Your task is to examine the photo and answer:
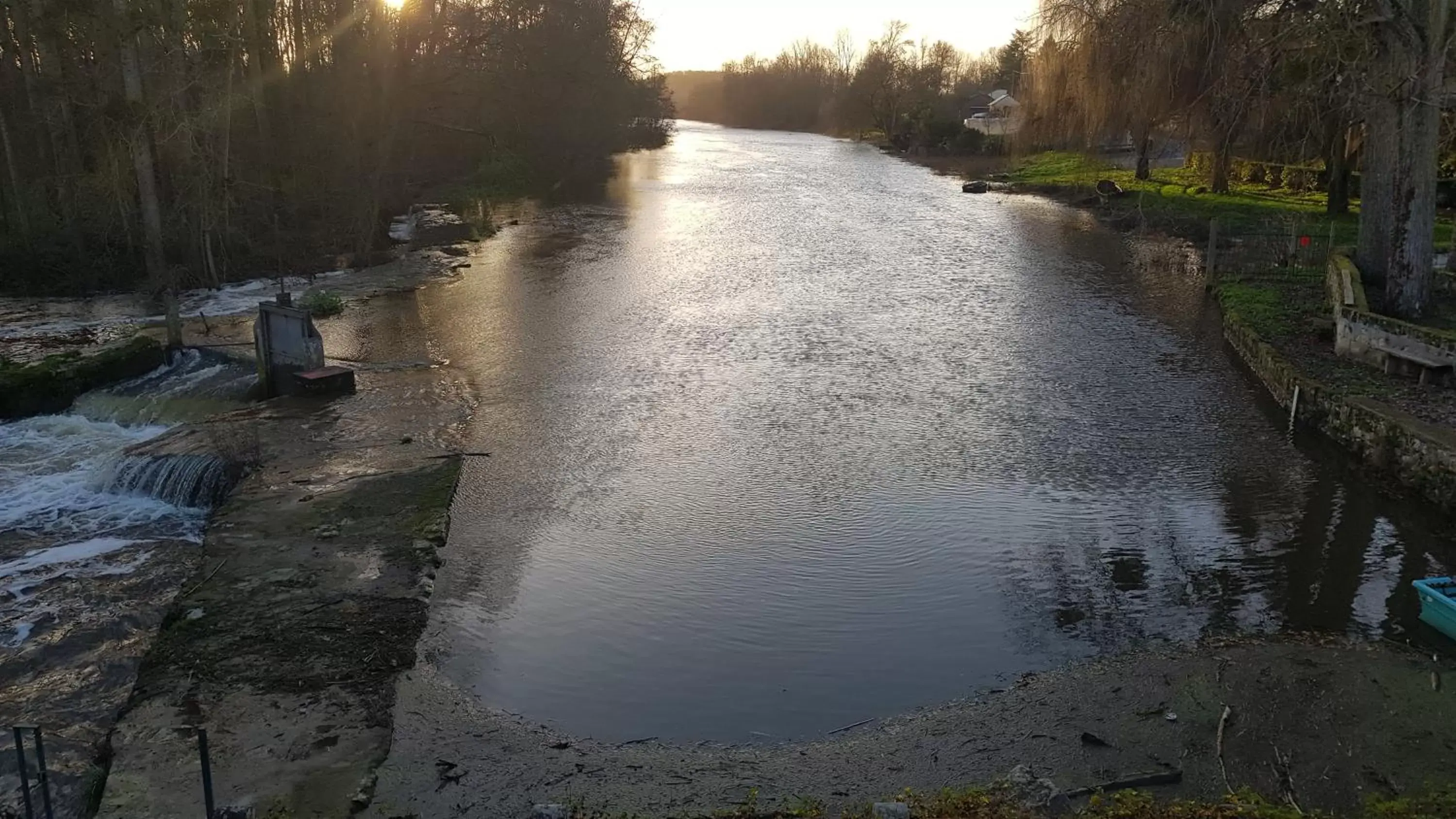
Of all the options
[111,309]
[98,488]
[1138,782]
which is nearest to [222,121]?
[111,309]

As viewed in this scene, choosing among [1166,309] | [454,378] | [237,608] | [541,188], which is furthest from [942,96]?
[237,608]

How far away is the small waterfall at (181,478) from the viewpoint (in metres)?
11.2

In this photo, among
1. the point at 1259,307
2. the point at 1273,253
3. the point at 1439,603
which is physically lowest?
the point at 1439,603

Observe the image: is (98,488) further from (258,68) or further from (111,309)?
(258,68)

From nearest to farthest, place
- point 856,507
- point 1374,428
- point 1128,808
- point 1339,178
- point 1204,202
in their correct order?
point 1128,808 < point 856,507 < point 1374,428 < point 1339,178 < point 1204,202

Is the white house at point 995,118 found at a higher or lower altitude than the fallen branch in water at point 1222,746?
higher

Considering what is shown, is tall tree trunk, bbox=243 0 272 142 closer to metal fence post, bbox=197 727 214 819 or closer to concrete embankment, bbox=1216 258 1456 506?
concrete embankment, bbox=1216 258 1456 506

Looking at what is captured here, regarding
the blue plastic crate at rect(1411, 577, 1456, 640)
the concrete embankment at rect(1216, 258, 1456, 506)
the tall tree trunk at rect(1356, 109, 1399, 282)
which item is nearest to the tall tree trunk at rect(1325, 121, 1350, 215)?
the tall tree trunk at rect(1356, 109, 1399, 282)

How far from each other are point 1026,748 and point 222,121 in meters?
21.9

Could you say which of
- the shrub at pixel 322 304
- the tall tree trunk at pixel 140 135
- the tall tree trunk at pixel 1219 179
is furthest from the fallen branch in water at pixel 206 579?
the tall tree trunk at pixel 1219 179

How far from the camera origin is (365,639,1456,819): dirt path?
6117mm

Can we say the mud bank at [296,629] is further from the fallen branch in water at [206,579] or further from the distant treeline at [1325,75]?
the distant treeline at [1325,75]

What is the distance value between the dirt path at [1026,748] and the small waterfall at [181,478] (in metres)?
4.95

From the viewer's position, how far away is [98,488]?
37.9ft
